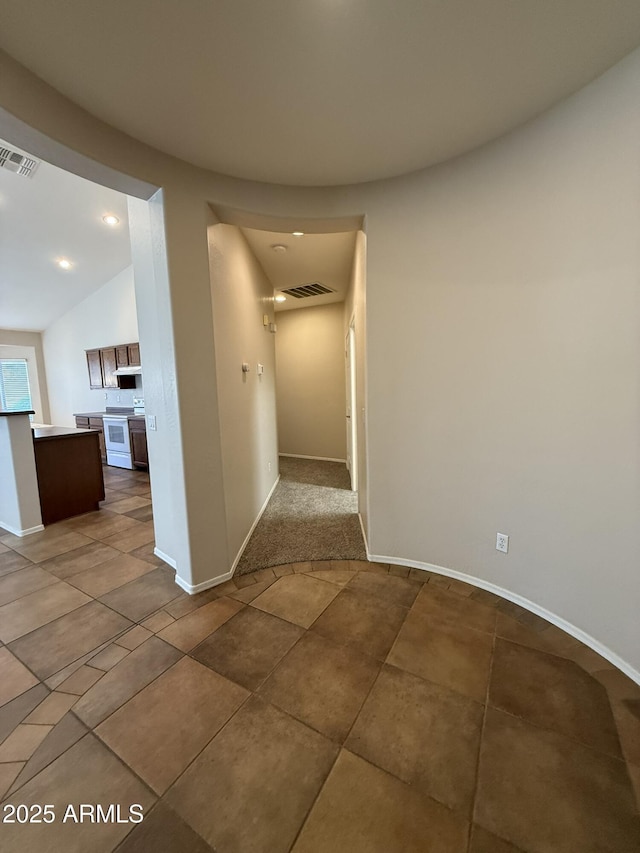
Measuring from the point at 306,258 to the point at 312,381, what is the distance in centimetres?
265

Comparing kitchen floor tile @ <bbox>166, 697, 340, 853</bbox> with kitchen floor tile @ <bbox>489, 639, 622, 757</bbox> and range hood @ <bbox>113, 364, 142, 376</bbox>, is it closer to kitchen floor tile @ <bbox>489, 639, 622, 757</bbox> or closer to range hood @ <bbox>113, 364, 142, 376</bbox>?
kitchen floor tile @ <bbox>489, 639, 622, 757</bbox>

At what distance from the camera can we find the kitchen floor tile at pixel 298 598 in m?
2.04

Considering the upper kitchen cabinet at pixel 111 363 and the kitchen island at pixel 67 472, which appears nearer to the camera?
the kitchen island at pixel 67 472

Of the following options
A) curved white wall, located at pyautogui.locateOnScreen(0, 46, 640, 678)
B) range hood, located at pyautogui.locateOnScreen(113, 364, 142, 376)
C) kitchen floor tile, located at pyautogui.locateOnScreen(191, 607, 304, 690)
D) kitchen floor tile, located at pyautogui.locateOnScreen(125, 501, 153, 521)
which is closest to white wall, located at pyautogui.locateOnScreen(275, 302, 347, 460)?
range hood, located at pyautogui.locateOnScreen(113, 364, 142, 376)

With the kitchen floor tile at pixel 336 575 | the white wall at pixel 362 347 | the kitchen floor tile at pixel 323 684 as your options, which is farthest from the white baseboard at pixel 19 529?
the white wall at pixel 362 347

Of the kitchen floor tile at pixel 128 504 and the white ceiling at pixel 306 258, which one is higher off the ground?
the white ceiling at pixel 306 258

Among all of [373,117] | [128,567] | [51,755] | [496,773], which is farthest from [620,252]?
[128,567]

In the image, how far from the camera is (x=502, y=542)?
6.96 ft

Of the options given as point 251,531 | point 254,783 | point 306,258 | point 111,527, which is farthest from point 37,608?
point 306,258

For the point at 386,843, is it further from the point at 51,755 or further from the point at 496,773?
the point at 51,755

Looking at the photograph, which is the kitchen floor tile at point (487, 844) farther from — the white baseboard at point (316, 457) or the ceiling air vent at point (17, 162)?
the ceiling air vent at point (17, 162)

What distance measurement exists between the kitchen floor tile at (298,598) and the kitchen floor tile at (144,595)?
59cm

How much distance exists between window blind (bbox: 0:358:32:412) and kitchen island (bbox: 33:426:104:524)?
5.46 meters

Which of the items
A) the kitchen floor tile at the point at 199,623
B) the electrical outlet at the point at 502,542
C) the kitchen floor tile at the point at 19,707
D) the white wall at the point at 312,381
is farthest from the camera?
the white wall at the point at 312,381
